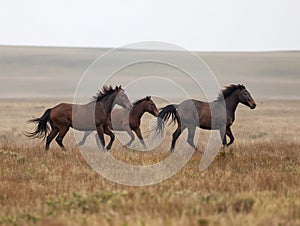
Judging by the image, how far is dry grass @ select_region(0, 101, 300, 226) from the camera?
22.4 ft

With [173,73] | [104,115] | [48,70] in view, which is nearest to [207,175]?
[104,115]

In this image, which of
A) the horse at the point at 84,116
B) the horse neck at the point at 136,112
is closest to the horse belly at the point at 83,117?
the horse at the point at 84,116

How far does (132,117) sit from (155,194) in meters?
10.3

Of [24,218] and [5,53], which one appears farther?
[5,53]

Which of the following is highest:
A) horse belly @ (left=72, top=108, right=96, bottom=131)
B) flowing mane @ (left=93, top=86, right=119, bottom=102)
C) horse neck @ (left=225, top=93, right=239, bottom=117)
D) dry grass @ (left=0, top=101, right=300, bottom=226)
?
flowing mane @ (left=93, top=86, right=119, bottom=102)

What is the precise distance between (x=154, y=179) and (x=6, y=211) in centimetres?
328

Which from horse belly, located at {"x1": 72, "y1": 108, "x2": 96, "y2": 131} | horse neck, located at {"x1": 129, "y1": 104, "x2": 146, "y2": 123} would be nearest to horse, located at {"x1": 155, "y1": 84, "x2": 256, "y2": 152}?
horse neck, located at {"x1": 129, "y1": 104, "x2": 146, "y2": 123}

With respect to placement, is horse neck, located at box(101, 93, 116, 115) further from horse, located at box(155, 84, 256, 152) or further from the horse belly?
horse, located at box(155, 84, 256, 152)

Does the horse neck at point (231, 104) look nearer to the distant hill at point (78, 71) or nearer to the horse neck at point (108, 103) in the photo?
the horse neck at point (108, 103)

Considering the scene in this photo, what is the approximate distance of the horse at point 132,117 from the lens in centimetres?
1818

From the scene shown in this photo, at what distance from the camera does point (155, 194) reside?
330 inches

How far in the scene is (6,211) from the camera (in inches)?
301

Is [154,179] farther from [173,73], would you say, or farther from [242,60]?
[242,60]

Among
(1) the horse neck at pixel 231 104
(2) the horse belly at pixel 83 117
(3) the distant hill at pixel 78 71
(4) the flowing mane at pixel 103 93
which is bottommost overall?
(2) the horse belly at pixel 83 117
